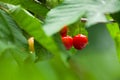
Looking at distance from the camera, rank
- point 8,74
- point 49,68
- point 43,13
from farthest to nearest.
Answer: point 43,13 < point 49,68 < point 8,74

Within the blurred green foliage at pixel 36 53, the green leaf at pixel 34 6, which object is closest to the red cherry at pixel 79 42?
the blurred green foliage at pixel 36 53

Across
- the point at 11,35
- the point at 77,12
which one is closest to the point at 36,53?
the point at 11,35

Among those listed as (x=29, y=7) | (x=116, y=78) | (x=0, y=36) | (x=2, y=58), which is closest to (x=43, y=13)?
(x=29, y=7)

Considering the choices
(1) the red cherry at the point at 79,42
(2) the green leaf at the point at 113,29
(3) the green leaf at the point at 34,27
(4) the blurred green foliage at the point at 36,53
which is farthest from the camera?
(1) the red cherry at the point at 79,42

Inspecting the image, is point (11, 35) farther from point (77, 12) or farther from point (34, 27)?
point (77, 12)

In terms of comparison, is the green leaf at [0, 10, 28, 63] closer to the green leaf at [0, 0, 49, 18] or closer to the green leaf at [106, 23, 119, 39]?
the green leaf at [0, 0, 49, 18]

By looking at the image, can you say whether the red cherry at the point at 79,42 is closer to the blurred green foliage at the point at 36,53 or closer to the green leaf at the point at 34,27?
the blurred green foliage at the point at 36,53

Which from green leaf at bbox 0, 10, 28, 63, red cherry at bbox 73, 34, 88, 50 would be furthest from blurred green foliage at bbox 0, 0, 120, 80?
red cherry at bbox 73, 34, 88, 50

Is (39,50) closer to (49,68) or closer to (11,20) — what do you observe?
(11,20)
